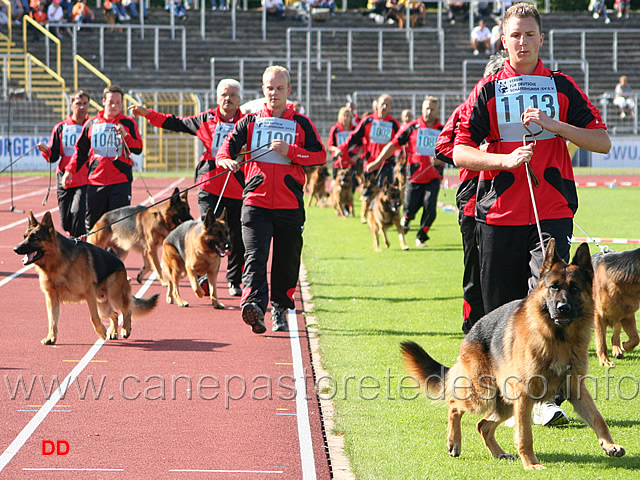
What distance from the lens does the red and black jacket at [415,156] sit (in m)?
14.5

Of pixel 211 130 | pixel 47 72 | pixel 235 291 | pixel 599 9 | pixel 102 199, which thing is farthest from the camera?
pixel 599 9

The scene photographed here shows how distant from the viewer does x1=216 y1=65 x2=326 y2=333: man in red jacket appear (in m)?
7.96

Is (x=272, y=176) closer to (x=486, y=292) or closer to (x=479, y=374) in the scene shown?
(x=486, y=292)

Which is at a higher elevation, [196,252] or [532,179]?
[532,179]

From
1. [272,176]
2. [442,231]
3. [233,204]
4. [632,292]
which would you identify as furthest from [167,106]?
[632,292]

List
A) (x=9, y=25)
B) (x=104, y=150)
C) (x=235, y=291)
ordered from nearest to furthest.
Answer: (x=235, y=291) → (x=104, y=150) → (x=9, y=25)

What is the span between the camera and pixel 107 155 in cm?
1089

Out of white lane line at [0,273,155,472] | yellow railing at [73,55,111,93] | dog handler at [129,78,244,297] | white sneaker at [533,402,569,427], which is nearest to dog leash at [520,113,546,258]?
white sneaker at [533,402,569,427]

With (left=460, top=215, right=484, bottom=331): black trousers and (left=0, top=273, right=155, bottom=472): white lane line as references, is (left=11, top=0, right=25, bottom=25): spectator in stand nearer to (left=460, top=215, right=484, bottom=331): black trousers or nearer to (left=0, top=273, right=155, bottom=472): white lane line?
(left=0, top=273, right=155, bottom=472): white lane line

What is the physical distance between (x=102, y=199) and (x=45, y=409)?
5.58 meters

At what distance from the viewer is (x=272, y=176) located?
26.4 feet

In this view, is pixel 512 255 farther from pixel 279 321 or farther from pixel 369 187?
Result: pixel 369 187

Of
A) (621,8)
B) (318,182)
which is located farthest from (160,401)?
(621,8)

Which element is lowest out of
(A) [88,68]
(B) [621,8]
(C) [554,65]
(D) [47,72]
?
(D) [47,72]
